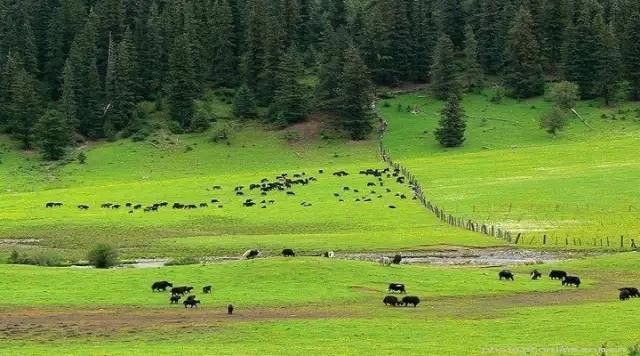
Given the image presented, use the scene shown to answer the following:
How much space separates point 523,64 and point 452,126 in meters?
27.3

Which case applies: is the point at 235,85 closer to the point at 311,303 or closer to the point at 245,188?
the point at 245,188

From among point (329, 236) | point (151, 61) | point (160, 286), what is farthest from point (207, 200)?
point (151, 61)

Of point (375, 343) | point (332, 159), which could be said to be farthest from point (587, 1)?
point (375, 343)

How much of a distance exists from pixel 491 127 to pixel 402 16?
120 ft

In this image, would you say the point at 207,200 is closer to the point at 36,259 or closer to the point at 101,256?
the point at 36,259

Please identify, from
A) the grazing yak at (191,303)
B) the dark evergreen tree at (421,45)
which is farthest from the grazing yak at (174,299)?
the dark evergreen tree at (421,45)

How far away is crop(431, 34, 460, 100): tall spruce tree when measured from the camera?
14538 cm

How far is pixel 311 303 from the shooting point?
45.2 m

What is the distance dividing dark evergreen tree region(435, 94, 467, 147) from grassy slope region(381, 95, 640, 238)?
2157mm

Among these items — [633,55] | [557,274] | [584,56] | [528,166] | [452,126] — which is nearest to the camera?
[557,274]

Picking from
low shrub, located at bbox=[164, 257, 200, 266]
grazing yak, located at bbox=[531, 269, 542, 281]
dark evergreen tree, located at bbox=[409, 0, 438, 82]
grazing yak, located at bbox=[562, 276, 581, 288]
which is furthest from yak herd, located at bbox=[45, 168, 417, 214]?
dark evergreen tree, located at bbox=[409, 0, 438, 82]

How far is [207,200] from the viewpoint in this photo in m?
96.9

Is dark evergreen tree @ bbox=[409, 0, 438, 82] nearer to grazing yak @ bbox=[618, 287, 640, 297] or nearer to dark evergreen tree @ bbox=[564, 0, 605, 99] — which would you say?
dark evergreen tree @ bbox=[564, 0, 605, 99]

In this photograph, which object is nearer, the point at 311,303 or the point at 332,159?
the point at 311,303
